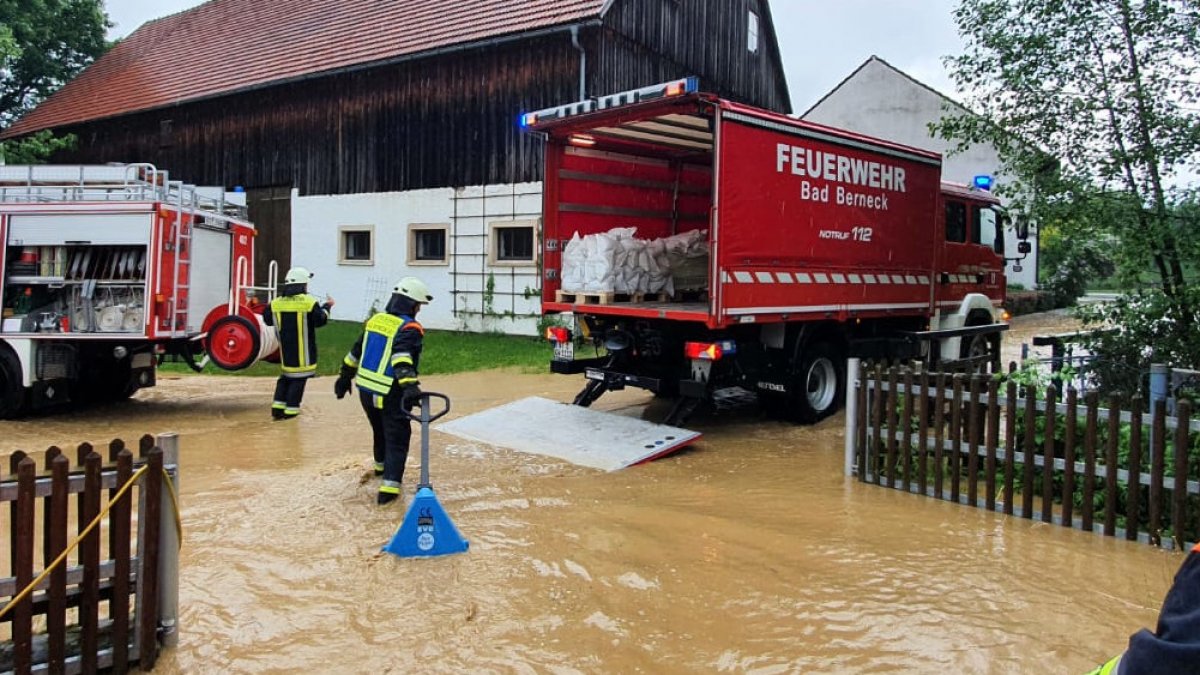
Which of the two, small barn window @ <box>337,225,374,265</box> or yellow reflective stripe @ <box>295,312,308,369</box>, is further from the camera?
small barn window @ <box>337,225,374,265</box>

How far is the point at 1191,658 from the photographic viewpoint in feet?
4.48

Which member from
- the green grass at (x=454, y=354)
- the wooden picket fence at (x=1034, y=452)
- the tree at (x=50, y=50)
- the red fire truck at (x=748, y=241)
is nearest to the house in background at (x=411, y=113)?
the green grass at (x=454, y=354)

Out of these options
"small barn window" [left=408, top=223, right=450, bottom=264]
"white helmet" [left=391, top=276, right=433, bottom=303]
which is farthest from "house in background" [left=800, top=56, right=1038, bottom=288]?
"white helmet" [left=391, top=276, right=433, bottom=303]

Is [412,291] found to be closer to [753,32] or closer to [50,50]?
[753,32]

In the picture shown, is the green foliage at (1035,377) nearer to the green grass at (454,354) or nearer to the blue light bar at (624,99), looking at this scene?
the blue light bar at (624,99)

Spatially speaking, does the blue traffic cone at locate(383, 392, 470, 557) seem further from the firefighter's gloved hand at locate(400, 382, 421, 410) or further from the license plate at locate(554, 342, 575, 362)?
the license plate at locate(554, 342, 575, 362)

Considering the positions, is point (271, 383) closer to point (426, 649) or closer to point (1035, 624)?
point (426, 649)

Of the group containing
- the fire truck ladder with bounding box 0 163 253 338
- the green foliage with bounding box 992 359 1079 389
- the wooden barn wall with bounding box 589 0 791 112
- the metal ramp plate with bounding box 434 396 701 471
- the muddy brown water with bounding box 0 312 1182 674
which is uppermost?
the wooden barn wall with bounding box 589 0 791 112

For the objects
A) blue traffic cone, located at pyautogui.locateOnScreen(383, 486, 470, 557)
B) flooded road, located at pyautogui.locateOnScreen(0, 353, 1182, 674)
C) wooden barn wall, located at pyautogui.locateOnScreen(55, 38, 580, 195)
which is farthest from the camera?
wooden barn wall, located at pyautogui.locateOnScreen(55, 38, 580, 195)

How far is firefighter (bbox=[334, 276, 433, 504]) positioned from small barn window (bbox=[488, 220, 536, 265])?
426 inches

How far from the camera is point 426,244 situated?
19219mm

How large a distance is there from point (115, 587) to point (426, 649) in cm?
126

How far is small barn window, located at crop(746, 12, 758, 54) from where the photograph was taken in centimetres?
2227

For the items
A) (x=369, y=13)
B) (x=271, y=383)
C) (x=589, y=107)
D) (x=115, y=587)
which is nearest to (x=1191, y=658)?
(x=115, y=587)
